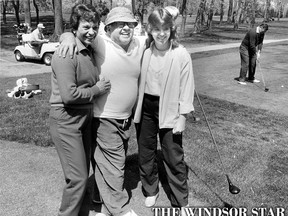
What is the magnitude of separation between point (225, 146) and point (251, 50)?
5674 millimetres

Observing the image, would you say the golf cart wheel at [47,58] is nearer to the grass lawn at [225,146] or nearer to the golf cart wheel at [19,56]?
the golf cart wheel at [19,56]

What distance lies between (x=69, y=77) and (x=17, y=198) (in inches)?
64.9

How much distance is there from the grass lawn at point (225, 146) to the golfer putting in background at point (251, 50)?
2.57 m

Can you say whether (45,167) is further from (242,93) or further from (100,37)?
(242,93)

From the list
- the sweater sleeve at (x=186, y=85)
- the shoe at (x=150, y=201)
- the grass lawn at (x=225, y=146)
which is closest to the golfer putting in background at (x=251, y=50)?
the grass lawn at (x=225, y=146)

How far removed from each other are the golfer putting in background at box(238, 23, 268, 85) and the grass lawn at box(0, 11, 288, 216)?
2569 mm

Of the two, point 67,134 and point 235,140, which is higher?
point 67,134

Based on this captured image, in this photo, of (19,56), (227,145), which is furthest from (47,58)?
(227,145)

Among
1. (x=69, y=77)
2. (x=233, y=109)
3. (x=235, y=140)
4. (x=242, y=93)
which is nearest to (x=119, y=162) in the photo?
(x=69, y=77)

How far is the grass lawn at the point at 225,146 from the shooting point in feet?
12.5

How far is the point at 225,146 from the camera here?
17.0ft

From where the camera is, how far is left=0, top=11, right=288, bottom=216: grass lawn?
3797mm

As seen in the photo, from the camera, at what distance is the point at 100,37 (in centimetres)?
302

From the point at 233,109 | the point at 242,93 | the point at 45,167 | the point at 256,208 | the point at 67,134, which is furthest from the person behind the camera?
the point at 242,93
